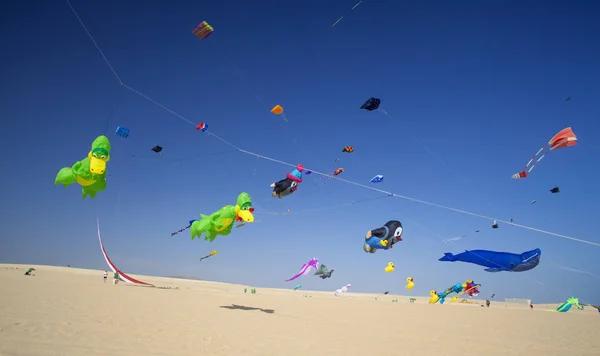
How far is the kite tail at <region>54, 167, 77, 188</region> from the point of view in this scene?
433 inches

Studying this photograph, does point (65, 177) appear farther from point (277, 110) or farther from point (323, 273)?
point (323, 273)

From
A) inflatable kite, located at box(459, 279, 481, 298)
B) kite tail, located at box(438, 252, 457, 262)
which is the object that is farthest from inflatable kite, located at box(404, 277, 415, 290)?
kite tail, located at box(438, 252, 457, 262)

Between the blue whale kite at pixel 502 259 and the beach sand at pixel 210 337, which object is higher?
the blue whale kite at pixel 502 259

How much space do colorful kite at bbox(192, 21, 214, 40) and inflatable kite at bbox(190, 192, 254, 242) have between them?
6.40 m

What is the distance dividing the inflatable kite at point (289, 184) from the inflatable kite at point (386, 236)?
457cm

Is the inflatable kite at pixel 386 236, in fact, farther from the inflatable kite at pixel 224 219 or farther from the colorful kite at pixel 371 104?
the inflatable kite at pixel 224 219

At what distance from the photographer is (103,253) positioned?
70.6 feet

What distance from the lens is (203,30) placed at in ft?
38.9

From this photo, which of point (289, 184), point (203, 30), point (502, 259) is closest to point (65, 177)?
point (203, 30)

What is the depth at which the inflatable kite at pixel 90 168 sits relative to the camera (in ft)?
35.6

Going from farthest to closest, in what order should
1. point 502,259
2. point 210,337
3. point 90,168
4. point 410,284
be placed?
point 410,284, point 90,168, point 502,259, point 210,337

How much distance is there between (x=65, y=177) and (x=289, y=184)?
27.9ft

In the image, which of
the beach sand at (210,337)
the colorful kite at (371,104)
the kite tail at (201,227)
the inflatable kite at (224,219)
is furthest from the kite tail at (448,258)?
the kite tail at (201,227)

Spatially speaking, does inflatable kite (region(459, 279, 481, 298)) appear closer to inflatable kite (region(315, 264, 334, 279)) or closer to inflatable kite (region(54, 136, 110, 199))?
inflatable kite (region(315, 264, 334, 279))
